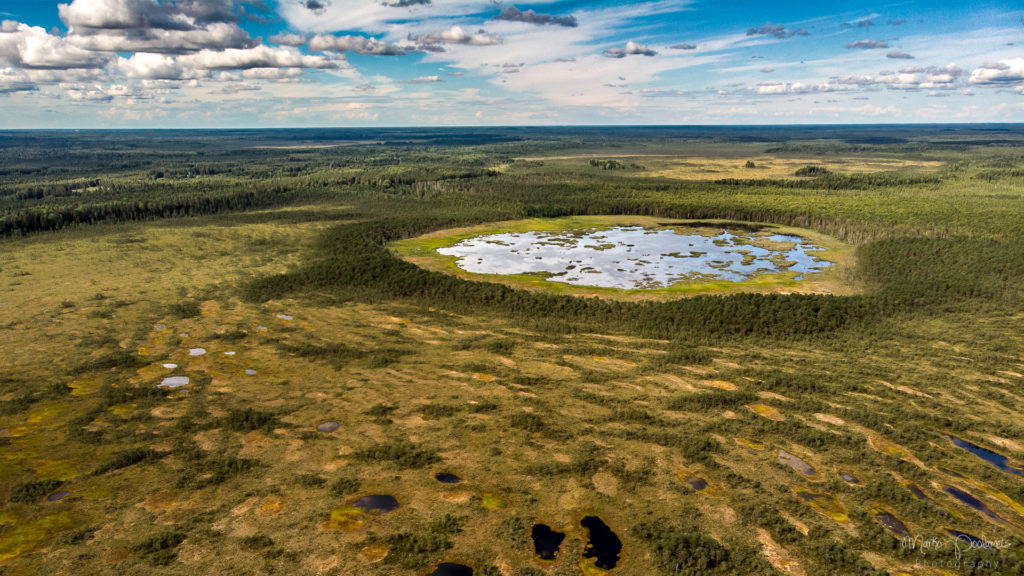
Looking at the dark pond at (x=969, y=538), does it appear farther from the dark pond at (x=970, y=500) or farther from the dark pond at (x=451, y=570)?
the dark pond at (x=451, y=570)

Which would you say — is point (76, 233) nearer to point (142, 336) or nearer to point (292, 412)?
point (142, 336)

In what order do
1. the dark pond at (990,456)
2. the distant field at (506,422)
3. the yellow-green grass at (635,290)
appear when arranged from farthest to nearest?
1. the yellow-green grass at (635,290)
2. the dark pond at (990,456)
3. the distant field at (506,422)

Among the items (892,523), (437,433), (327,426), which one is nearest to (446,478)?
(437,433)

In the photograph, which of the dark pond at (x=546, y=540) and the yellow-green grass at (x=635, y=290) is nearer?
the dark pond at (x=546, y=540)

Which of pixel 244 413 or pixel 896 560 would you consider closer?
pixel 896 560

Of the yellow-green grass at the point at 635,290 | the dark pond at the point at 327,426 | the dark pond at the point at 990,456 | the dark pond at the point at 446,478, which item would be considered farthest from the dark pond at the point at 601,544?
the yellow-green grass at the point at 635,290

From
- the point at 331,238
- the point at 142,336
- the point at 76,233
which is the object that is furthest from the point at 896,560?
the point at 76,233
